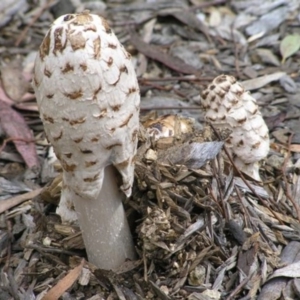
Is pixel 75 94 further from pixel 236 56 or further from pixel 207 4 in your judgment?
pixel 207 4

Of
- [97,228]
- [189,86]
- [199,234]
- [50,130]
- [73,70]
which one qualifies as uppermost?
[73,70]

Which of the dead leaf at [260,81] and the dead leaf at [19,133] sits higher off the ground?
the dead leaf at [19,133]

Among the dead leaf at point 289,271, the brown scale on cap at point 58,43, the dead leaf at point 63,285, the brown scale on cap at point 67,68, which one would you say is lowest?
the dead leaf at point 289,271

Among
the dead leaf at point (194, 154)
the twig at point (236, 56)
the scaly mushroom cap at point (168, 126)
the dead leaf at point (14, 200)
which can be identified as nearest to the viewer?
the dead leaf at point (194, 154)

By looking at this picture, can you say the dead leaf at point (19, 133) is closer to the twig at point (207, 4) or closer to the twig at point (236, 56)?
the twig at point (236, 56)

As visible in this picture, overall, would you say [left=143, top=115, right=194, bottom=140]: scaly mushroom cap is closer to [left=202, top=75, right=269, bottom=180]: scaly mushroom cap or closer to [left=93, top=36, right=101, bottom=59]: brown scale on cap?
[left=202, top=75, right=269, bottom=180]: scaly mushroom cap

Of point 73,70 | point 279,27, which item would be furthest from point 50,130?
point 279,27

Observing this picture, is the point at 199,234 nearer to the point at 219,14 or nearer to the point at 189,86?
the point at 189,86

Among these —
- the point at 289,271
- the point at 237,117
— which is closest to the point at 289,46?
the point at 237,117

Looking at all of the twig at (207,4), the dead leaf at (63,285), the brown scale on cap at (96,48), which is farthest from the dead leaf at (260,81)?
the brown scale on cap at (96,48)
